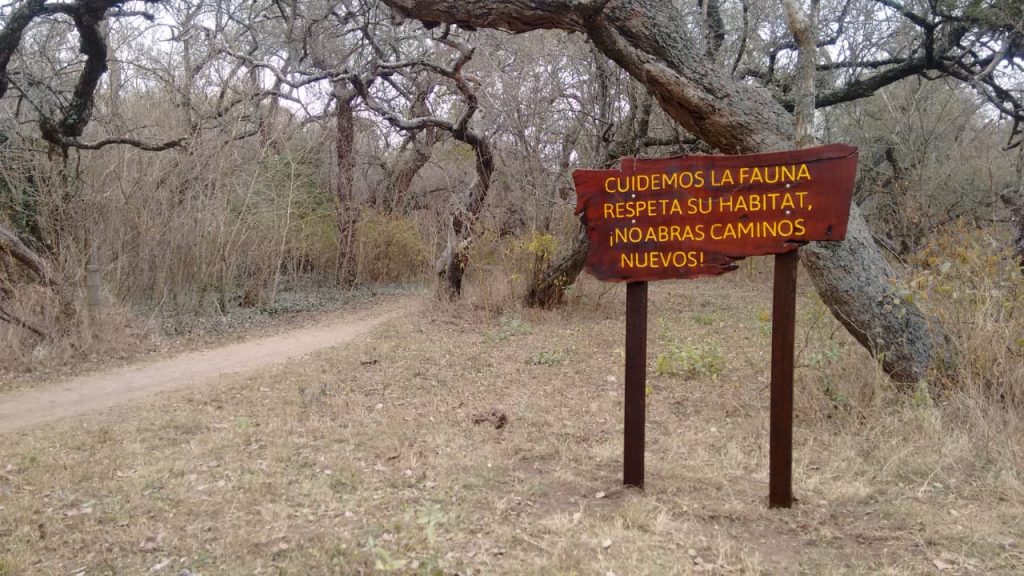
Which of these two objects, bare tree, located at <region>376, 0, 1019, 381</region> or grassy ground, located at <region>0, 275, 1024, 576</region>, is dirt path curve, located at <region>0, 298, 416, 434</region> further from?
bare tree, located at <region>376, 0, 1019, 381</region>

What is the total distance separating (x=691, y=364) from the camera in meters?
6.79

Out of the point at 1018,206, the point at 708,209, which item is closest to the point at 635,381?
the point at 708,209

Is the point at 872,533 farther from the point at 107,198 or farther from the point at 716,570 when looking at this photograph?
the point at 107,198

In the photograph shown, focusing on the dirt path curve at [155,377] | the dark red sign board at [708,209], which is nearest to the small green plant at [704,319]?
the dirt path curve at [155,377]

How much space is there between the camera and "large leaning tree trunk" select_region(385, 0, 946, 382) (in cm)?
545

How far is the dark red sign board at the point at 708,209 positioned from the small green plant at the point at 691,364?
2986 mm

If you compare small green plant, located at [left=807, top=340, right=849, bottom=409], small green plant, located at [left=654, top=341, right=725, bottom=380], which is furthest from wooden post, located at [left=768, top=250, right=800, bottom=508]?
small green plant, located at [left=654, top=341, right=725, bottom=380]

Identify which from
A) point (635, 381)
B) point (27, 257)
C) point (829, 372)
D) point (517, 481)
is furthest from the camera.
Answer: point (27, 257)

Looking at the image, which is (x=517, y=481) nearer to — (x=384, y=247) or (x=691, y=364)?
(x=691, y=364)

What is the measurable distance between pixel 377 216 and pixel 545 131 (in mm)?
6312

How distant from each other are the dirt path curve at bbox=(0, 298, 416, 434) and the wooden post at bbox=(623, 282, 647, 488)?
15.9ft

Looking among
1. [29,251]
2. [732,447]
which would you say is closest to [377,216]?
[29,251]

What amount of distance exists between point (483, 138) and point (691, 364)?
6545 mm

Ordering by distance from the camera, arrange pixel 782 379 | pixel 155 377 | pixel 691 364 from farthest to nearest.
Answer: pixel 155 377 → pixel 691 364 → pixel 782 379
